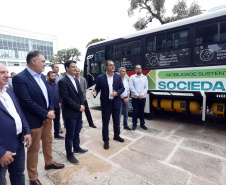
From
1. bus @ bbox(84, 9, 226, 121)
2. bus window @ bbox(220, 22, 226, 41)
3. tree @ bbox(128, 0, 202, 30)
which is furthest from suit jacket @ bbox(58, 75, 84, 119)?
tree @ bbox(128, 0, 202, 30)

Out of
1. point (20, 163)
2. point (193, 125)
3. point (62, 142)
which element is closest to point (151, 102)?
point (193, 125)

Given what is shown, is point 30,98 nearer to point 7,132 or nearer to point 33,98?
point 33,98

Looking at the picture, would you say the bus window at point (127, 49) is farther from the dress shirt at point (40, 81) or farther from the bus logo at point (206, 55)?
the dress shirt at point (40, 81)

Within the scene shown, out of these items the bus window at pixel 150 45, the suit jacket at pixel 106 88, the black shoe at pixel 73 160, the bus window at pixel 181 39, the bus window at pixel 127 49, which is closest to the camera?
the black shoe at pixel 73 160

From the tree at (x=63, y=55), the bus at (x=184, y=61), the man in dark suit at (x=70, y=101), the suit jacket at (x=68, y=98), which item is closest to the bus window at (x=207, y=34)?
the bus at (x=184, y=61)

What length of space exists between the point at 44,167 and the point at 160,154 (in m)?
2.28

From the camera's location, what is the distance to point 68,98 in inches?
101

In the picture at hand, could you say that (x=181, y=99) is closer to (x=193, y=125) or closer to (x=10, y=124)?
(x=193, y=125)

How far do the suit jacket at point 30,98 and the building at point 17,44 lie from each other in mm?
38910

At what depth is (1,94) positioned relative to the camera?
1.54 metres

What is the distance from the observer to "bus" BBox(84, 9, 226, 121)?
375 centimetres

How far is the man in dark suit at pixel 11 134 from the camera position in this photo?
4.79 feet

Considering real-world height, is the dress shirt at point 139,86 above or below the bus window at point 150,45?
below

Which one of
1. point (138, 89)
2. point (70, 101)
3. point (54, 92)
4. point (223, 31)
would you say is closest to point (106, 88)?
point (70, 101)
